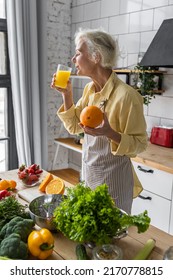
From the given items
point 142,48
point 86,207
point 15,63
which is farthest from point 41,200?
point 15,63

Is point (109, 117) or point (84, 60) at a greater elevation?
point (84, 60)

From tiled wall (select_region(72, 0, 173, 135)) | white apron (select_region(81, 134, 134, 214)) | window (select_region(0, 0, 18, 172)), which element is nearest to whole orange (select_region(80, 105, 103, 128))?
white apron (select_region(81, 134, 134, 214))

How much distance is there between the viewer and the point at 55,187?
1436 millimetres

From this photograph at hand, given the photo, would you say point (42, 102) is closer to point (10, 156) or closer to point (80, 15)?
point (10, 156)

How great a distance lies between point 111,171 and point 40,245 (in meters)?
0.67

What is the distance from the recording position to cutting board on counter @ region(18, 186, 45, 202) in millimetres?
1392

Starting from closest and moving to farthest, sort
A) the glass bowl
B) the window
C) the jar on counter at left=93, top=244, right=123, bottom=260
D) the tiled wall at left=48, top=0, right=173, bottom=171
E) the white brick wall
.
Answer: the jar on counter at left=93, top=244, right=123, bottom=260 < the glass bowl < the tiled wall at left=48, top=0, right=173, bottom=171 < the window < the white brick wall

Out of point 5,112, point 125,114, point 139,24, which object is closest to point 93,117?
point 125,114

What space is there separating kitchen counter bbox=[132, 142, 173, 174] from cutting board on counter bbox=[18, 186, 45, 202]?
2.95 feet

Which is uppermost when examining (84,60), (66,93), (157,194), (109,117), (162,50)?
(162,50)

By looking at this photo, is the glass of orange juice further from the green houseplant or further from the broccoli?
the green houseplant

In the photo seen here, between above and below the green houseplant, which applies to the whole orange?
below

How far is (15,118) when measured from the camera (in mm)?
3195

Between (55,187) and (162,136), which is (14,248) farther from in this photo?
(162,136)
